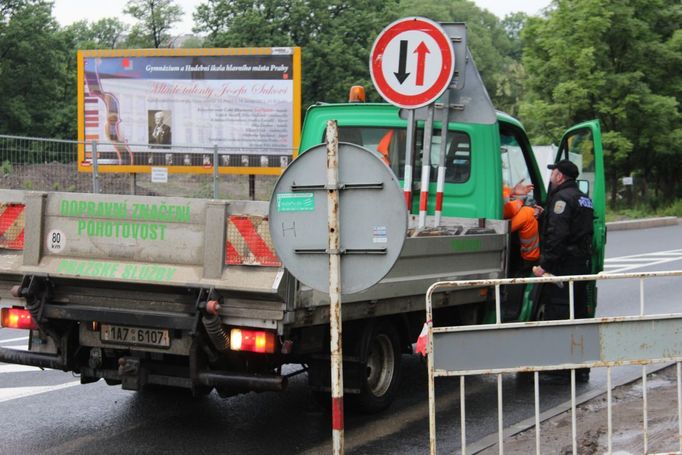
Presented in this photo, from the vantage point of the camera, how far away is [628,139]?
1430 inches

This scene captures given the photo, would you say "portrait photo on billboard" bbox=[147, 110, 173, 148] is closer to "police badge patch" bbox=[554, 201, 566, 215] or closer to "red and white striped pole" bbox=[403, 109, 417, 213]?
"red and white striped pole" bbox=[403, 109, 417, 213]

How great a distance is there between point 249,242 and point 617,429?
2.72 metres

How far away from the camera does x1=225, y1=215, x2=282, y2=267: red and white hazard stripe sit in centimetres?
539

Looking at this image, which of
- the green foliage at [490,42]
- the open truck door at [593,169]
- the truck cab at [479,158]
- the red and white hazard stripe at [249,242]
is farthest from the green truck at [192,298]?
the green foliage at [490,42]

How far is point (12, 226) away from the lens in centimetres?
618

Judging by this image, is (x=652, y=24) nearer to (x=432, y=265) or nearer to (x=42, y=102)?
(x=432, y=265)

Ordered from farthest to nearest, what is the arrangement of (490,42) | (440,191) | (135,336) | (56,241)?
(490,42) < (440,191) < (56,241) < (135,336)

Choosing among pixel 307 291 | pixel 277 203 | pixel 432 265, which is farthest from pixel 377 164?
pixel 432 265

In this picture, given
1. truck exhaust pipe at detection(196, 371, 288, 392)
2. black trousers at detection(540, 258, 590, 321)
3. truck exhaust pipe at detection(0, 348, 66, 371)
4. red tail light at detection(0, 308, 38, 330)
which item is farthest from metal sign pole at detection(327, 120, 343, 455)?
black trousers at detection(540, 258, 590, 321)

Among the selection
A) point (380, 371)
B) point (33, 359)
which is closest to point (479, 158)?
point (380, 371)

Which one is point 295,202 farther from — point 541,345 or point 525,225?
point 525,225

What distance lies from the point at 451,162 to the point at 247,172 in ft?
39.7

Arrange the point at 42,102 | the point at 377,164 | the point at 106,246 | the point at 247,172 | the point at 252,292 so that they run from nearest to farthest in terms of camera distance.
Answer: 1. the point at 377,164
2. the point at 252,292
3. the point at 106,246
4. the point at 247,172
5. the point at 42,102

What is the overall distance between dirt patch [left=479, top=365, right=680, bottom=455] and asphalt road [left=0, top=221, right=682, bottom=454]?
0.40 m
